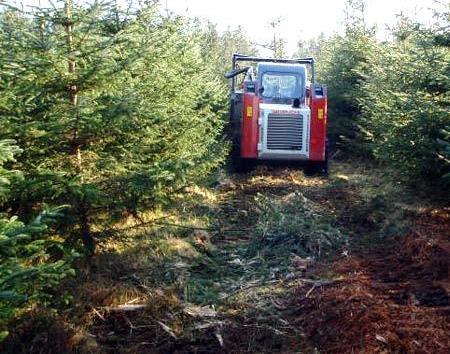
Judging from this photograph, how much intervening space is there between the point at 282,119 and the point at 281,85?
3.97 ft

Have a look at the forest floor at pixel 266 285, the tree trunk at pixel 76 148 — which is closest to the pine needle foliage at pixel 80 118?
the tree trunk at pixel 76 148

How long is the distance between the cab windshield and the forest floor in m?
4.21

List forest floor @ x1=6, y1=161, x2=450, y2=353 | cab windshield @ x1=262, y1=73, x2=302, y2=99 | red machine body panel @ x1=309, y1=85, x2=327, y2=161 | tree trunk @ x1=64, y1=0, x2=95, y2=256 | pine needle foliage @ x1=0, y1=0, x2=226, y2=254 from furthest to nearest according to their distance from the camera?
cab windshield @ x1=262, y1=73, x2=302, y2=99 < red machine body panel @ x1=309, y1=85, x2=327, y2=161 < tree trunk @ x1=64, y1=0, x2=95, y2=256 < pine needle foliage @ x1=0, y1=0, x2=226, y2=254 < forest floor @ x1=6, y1=161, x2=450, y2=353

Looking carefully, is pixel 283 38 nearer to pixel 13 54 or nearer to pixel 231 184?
pixel 231 184

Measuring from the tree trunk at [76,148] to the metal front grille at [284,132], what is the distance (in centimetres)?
693

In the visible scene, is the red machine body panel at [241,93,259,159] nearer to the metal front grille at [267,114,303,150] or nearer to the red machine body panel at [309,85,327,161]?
the metal front grille at [267,114,303,150]

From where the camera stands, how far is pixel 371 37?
19.2 m

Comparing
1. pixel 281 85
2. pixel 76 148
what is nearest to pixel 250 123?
pixel 281 85

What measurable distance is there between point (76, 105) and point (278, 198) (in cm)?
535

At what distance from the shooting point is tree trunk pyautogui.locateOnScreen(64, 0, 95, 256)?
552cm

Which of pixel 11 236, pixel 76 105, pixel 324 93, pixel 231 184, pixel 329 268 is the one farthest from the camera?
pixel 324 93

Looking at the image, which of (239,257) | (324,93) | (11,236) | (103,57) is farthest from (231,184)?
(11,236)

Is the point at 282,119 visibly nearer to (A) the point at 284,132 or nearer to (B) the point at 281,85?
(A) the point at 284,132

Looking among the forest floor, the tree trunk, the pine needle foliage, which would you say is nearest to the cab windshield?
the forest floor
